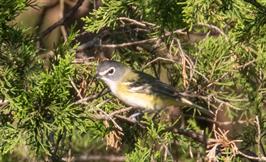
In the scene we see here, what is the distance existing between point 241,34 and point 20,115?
0.99 metres

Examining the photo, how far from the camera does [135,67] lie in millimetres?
3461

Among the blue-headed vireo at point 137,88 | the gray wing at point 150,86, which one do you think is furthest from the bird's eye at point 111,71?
the gray wing at point 150,86

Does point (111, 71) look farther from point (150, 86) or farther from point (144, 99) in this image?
point (144, 99)

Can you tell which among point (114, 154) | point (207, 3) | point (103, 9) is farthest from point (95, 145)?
point (207, 3)

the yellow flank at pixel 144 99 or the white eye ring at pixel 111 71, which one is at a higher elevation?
the white eye ring at pixel 111 71

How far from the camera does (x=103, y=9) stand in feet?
9.75

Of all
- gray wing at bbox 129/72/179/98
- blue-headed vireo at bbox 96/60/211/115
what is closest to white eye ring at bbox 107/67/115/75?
blue-headed vireo at bbox 96/60/211/115

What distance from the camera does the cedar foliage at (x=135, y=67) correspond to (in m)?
2.58

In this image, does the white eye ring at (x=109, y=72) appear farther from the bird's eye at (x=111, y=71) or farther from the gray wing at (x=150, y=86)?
the gray wing at (x=150, y=86)

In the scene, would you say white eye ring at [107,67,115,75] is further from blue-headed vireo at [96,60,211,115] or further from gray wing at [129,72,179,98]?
gray wing at [129,72,179,98]

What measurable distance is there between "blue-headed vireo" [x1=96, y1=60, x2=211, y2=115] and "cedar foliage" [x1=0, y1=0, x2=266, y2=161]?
0.19ft

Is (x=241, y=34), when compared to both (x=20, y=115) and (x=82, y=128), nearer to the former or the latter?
(x=82, y=128)

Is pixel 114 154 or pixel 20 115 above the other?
pixel 20 115

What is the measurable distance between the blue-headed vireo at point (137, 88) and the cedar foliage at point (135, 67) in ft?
0.19
